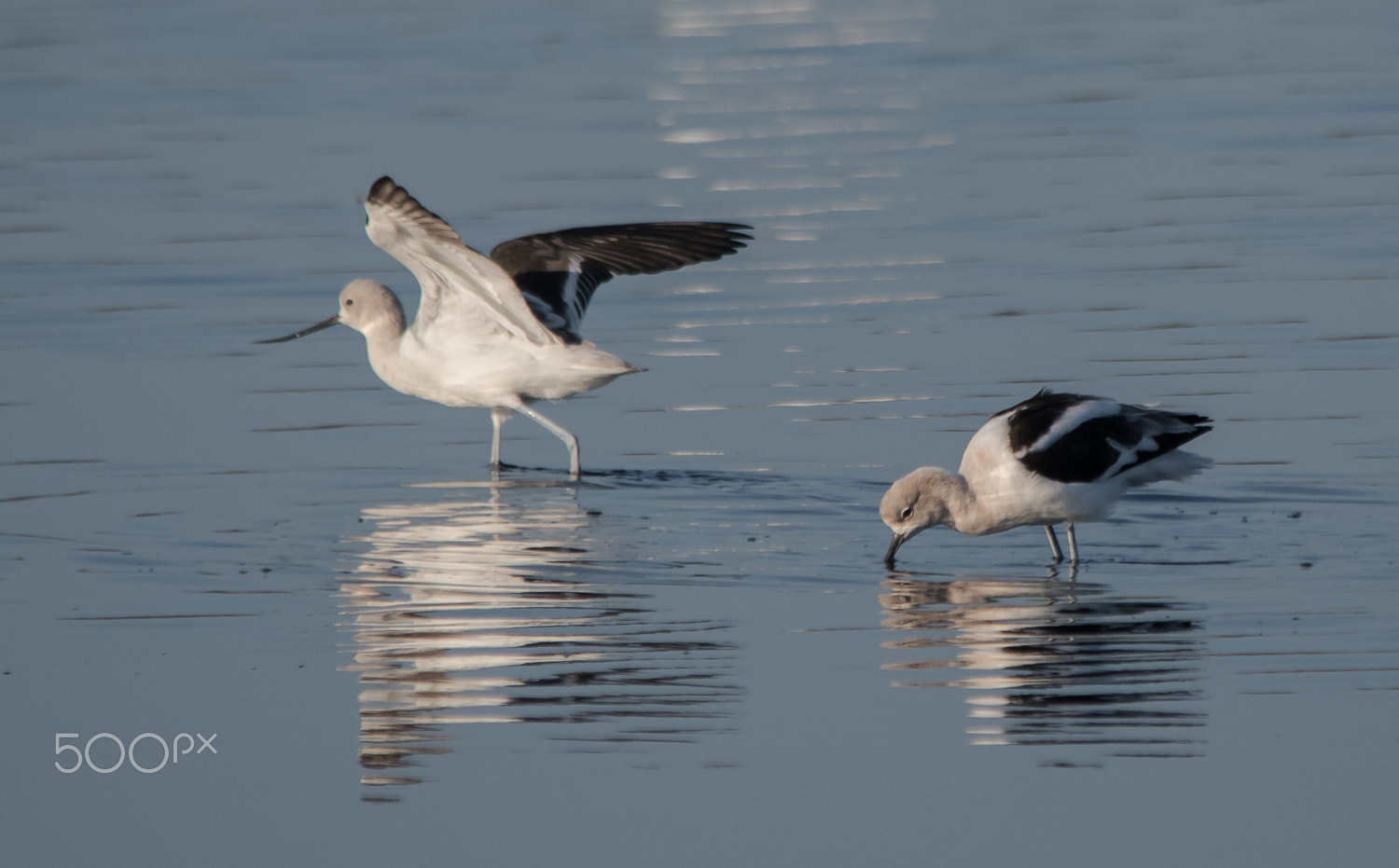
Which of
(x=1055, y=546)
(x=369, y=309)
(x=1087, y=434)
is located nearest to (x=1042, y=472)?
(x=1087, y=434)

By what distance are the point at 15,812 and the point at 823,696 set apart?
260cm

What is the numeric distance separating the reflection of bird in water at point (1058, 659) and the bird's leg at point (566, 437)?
2.91 m

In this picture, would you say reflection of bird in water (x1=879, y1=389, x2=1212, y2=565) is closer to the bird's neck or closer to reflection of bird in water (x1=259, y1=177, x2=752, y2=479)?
the bird's neck

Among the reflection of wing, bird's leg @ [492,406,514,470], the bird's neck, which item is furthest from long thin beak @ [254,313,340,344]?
the bird's neck

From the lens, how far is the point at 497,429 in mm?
11805

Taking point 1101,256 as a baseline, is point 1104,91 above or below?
above

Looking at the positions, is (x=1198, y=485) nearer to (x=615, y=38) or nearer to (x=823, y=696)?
(x=823, y=696)

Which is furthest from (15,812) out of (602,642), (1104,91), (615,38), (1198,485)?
(615,38)

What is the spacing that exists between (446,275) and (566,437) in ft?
3.68

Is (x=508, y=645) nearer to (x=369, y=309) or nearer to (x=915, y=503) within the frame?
(x=915, y=503)

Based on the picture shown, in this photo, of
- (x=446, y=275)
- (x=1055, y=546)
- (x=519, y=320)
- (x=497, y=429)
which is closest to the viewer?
(x=1055, y=546)

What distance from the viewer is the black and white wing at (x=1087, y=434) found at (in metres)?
9.02

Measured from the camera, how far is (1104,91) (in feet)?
68.6

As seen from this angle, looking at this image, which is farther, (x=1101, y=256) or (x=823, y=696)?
(x=1101, y=256)
